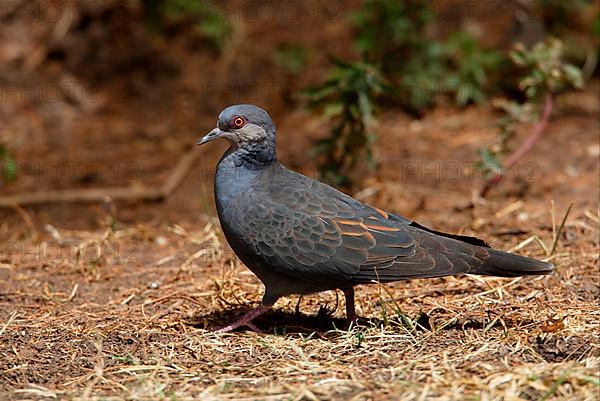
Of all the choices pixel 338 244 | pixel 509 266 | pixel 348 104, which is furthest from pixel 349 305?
pixel 348 104

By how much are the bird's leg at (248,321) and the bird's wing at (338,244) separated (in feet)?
1.04

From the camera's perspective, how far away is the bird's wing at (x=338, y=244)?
13.4 feet

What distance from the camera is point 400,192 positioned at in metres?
6.69

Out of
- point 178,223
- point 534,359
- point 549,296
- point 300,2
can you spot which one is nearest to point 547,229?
point 549,296

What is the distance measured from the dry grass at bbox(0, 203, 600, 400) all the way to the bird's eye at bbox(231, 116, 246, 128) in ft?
3.16

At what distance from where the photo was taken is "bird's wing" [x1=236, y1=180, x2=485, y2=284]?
4.08 meters

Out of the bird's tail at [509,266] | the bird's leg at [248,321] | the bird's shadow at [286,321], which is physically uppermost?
the bird's tail at [509,266]

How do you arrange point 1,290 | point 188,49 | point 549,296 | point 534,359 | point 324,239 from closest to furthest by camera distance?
point 534,359 < point 324,239 < point 549,296 < point 1,290 < point 188,49

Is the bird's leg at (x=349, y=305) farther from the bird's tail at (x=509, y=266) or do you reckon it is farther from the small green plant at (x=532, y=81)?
the small green plant at (x=532, y=81)

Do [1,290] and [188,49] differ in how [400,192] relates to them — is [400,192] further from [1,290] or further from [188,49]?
[188,49]

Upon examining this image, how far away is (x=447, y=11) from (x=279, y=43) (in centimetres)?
193

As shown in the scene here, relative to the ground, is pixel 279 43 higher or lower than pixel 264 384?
higher

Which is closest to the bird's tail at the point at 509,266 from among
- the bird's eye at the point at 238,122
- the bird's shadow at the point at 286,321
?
the bird's shadow at the point at 286,321

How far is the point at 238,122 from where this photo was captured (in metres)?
4.38
